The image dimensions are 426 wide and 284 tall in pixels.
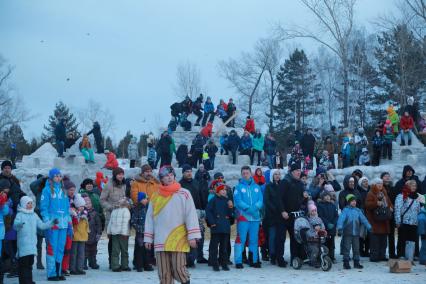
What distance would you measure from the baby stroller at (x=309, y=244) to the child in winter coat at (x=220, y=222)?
1.21 m

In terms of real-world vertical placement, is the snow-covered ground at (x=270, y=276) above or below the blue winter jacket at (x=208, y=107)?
below

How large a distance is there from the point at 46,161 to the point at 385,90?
1034 inches

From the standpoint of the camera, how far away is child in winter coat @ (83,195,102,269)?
11547 mm

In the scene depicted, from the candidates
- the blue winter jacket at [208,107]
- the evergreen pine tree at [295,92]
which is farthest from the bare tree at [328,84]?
the blue winter jacket at [208,107]

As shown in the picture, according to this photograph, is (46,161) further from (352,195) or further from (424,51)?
(424,51)

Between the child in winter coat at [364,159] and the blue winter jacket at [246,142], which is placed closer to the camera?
the child in winter coat at [364,159]

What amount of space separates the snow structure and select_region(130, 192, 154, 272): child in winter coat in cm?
705

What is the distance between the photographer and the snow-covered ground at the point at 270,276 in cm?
1016

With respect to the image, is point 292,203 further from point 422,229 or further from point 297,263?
point 422,229

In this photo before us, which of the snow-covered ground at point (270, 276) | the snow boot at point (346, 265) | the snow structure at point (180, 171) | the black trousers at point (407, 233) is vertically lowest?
the snow-covered ground at point (270, 276)

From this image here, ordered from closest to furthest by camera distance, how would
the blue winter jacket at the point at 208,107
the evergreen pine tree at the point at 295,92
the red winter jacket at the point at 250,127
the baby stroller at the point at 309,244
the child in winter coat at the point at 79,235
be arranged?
the child in winter coat at the point at 79,235 → the baby stroller at the point at 309,244 → the red winter jacket at the point at 250,127 → the blue winter jacket at the point at 208,107 → the evergreen pine tree at the point at 295,92

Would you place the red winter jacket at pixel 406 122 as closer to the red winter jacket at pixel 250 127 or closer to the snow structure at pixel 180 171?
the snow structure at pixel 180 171

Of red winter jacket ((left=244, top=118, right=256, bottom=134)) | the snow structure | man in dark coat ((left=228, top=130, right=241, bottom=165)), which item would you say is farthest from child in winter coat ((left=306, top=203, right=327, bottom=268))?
red winter jacket ((left=244, top=118, right=256, bottom=134))

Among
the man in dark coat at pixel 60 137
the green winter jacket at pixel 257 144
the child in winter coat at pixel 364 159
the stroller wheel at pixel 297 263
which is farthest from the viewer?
the man in dark coat at pixel 60 137
